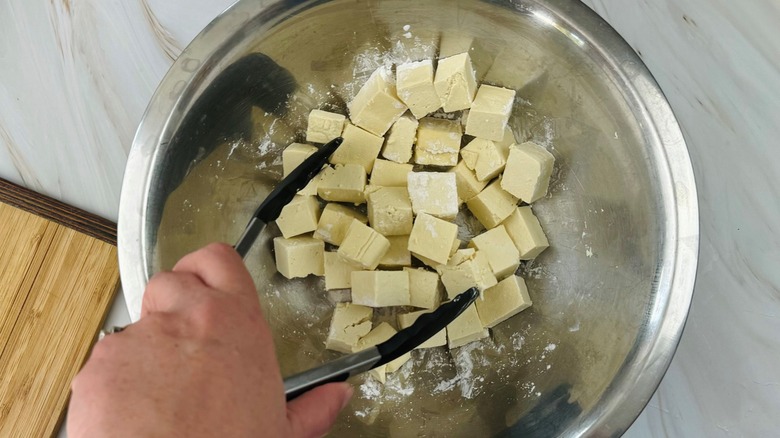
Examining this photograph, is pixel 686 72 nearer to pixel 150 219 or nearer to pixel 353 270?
pixel 353 270

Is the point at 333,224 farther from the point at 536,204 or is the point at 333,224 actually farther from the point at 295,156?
the point at 536,204

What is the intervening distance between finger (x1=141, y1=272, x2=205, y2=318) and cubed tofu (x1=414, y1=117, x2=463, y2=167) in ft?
2.43

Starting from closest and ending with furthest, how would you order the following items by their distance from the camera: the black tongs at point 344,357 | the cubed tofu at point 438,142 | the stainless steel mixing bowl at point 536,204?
the black tongs at point 344,357, the stainless steel mixing bowl at point 536,204, the cubed tofu at point 438,142

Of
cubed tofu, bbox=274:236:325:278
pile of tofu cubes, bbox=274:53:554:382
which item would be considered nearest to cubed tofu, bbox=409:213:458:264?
pile of tofu cubes, bbox=274:53:554:382

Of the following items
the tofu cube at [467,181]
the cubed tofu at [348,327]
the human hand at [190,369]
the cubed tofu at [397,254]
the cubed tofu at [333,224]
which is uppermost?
the human hand at [190,369]

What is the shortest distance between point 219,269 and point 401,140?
0.71m

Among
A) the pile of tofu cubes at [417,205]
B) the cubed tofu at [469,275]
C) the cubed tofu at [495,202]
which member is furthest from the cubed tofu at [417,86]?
the cubed tofu at [469,275]

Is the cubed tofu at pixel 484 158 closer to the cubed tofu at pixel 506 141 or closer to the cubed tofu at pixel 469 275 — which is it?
the cubed tofu at pixel 506 141

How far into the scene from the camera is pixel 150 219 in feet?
3.11

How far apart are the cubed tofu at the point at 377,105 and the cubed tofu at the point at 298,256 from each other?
0.91 ft

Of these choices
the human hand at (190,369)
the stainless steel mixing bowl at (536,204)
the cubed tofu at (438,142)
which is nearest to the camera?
the human hand at (190,369)

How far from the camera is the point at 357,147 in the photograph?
1252 mm

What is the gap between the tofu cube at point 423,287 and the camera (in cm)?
121

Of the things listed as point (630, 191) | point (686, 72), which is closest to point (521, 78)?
point (630, 191)
